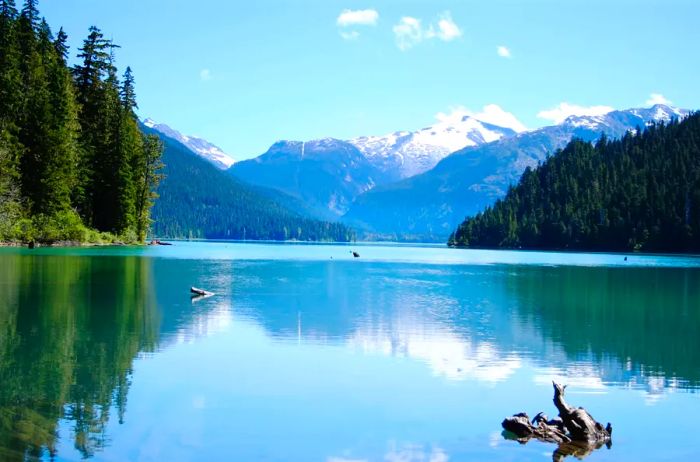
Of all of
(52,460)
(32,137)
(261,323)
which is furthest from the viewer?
(32,137)

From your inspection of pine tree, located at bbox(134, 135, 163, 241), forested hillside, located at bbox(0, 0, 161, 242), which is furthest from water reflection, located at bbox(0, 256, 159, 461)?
pine tree, located at bbox(134, 135, 163, 241)

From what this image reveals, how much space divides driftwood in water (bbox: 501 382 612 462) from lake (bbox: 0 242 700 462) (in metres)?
0.45

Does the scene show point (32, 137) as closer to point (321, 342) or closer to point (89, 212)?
point (89, 212)

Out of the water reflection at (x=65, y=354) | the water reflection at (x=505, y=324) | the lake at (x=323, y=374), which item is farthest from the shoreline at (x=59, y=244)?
the lake at (x=323, y=374)

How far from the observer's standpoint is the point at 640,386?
1991cm

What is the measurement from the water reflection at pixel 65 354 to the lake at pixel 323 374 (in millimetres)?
73

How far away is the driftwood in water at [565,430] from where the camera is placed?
14320 mm

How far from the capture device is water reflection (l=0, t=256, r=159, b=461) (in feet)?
46.0

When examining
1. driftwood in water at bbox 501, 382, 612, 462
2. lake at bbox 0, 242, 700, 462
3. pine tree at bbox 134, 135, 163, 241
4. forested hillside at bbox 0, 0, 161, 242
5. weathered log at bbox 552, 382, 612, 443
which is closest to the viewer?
lake at bbox 0, 242, 700, 462

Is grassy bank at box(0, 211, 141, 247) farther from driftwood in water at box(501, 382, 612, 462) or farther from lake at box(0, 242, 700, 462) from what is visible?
driftwood in water at box(501, 382, 612, 462)

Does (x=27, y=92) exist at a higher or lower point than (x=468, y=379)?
higher

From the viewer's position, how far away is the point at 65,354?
70.9 feet

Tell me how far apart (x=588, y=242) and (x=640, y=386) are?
582ft

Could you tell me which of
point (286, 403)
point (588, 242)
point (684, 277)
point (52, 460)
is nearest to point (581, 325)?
point (286, 403)
